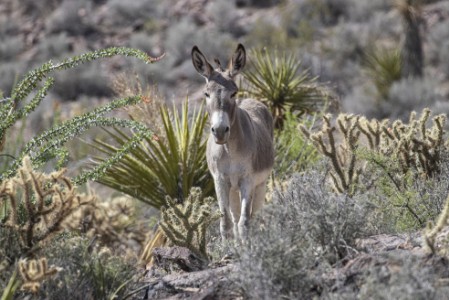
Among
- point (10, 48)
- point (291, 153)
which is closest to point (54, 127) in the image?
point (291, 153)

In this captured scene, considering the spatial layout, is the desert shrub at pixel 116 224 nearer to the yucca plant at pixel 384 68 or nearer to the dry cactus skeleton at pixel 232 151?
the dry cactus skeleton at pixel 232 151

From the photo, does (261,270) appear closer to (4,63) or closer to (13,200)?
(13,200)

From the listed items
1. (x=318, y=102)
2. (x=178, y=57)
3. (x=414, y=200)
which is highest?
(x=178, y=57)

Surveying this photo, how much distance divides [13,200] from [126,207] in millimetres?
9393

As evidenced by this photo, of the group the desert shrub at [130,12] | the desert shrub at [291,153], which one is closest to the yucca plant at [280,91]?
the desert shrub at [291,153]

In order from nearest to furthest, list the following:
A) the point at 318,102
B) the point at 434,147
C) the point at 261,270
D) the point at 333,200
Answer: the point at 261,270 → the point at 333,200 → the point at 434,147 → the point at 318,102

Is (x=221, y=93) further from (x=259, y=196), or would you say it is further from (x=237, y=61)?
(x=259, y=196)

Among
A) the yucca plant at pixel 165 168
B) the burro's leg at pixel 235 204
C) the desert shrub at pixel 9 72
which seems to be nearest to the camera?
the burro's leg at pixel 235 204

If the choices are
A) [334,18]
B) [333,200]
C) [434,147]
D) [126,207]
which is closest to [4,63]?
[334,18]

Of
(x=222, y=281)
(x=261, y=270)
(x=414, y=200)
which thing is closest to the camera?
(x=261, y=270)

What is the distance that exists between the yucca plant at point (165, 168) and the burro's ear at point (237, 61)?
8.98ft

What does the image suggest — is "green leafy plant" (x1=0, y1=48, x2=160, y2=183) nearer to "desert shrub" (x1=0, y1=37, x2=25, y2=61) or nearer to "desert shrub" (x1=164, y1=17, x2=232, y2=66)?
"desert shrub" (x1=164, y1=17, x2=232, y2=66)

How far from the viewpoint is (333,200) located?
7.39 m

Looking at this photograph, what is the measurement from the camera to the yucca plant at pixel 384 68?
86.5 feet
